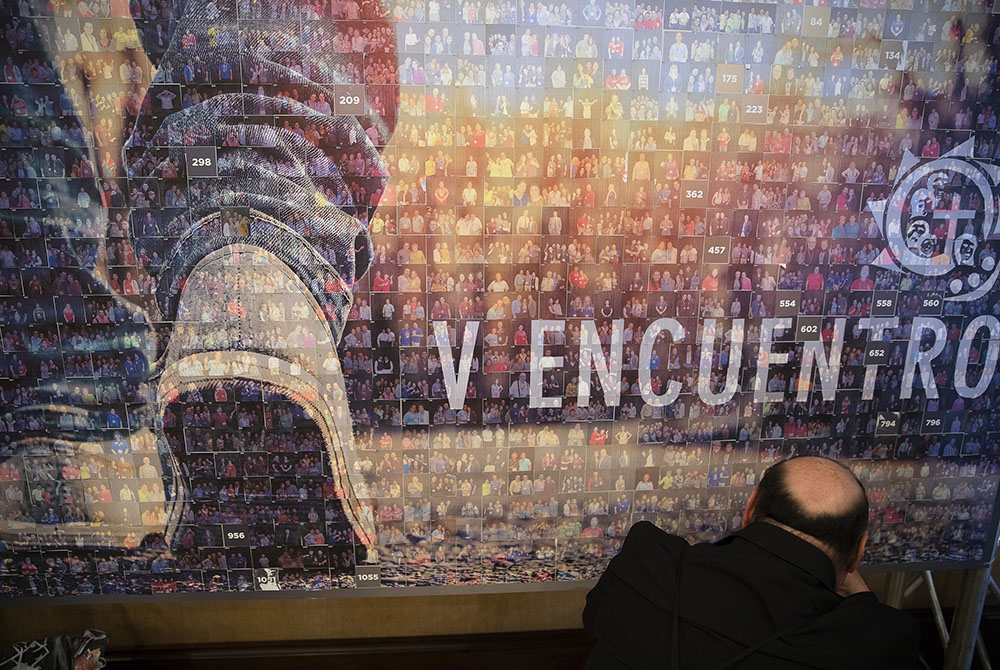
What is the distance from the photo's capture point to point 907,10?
1891 millimetres

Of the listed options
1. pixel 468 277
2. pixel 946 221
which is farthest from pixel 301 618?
pixel 946 221

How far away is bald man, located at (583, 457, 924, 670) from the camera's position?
1.20 meters

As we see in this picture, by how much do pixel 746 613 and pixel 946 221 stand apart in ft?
5.27

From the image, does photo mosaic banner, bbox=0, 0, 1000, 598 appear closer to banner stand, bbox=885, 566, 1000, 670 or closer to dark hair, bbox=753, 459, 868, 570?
banner stand, bbox=885, 566, 1000, 670

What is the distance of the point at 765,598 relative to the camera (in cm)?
124

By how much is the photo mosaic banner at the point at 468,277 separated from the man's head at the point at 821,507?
674mm

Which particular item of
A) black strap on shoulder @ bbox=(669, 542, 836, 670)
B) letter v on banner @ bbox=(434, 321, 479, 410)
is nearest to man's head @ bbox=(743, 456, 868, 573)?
black strap on shoulder @ bbox=(669, 542, 836, 670)

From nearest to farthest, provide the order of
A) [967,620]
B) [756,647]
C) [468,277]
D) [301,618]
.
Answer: [756,647] → [468,277] → [967,620] → [301,618]

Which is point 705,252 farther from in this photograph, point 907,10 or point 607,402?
point 907,10

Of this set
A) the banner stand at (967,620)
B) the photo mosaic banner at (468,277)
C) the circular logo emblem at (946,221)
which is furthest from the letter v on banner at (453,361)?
the banner stand at (967,620)

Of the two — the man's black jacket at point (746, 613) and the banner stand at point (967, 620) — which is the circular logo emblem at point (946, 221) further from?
the man's black jacket at point (746, 613)

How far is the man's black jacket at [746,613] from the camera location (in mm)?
1193

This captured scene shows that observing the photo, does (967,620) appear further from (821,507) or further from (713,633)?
(713,633)

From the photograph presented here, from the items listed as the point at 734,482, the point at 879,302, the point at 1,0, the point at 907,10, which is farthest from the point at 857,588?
the point at 1,0
